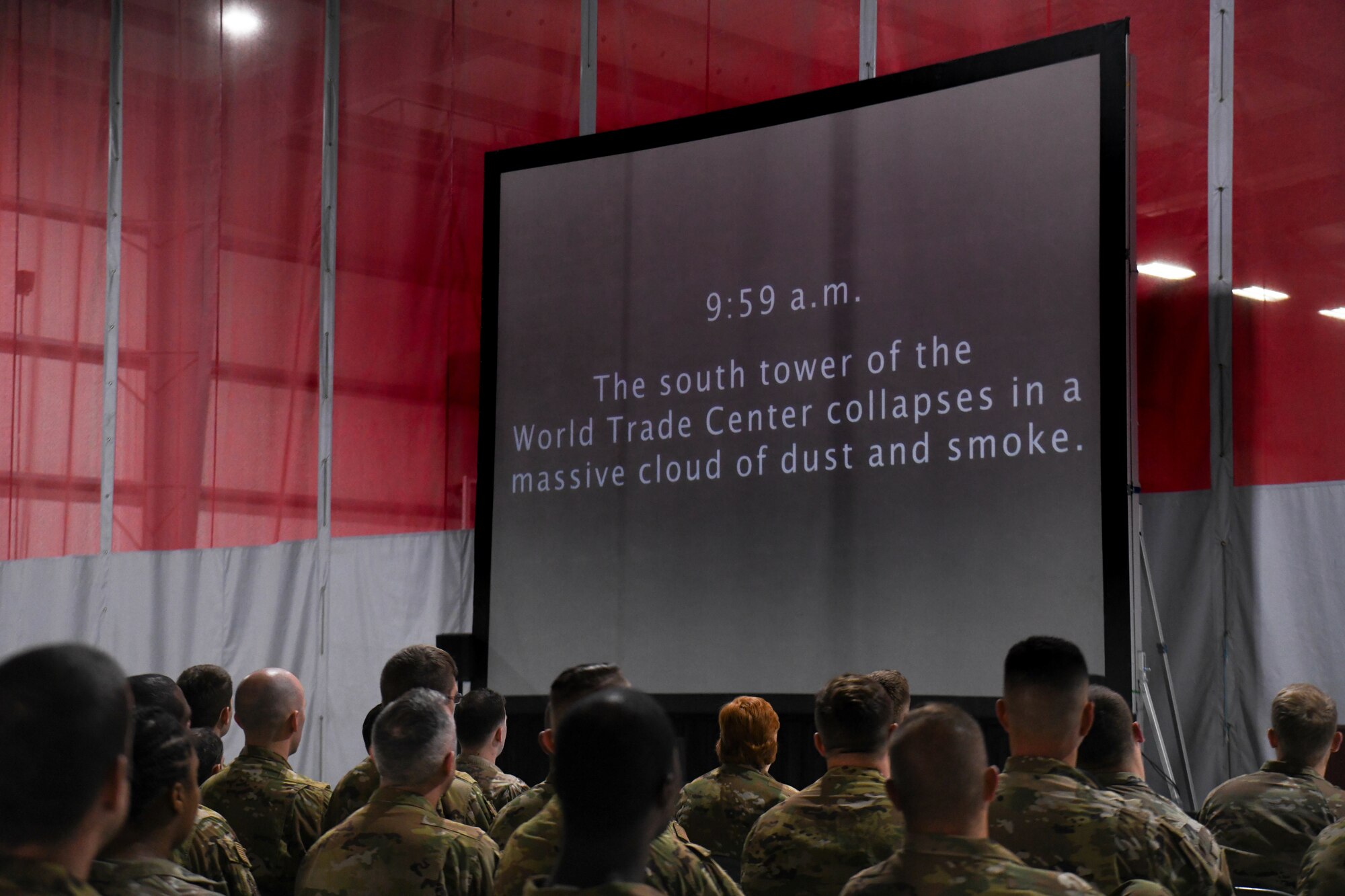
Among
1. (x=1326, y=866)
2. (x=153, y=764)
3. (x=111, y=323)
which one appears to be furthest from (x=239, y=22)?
(x=1326, y=866)

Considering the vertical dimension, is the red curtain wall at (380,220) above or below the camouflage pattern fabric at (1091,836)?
above

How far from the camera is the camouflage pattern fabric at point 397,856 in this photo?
8.84ft

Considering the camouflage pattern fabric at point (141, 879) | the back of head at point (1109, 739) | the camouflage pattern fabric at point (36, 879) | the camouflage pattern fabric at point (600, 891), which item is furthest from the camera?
the back of head at point (1109, 739)

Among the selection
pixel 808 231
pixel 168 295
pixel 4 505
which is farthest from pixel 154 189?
pixel 808 231

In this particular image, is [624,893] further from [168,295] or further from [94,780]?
[168,295]

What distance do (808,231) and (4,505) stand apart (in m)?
6.66

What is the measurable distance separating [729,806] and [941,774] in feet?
6.42

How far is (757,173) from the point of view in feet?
21.5

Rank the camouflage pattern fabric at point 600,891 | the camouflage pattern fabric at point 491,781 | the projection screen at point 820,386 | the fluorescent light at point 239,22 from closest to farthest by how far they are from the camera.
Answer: the camouflage pattern fabric at point 600,891 < the camouflage pattern fabric at point 491,781 < the projection screen at point 820,386 < the fluorescent light at point 239,22

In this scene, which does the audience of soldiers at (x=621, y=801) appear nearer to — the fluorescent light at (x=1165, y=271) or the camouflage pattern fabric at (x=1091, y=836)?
the camouflage pattern fabric at (x=1091, y=836)

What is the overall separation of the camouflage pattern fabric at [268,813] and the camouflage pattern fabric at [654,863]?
120cm

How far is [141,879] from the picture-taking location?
6.84ft

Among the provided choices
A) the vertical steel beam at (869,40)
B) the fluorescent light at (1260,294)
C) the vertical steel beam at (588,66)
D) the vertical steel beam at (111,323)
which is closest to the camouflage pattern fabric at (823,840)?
the fluorescent light at (1260,294)

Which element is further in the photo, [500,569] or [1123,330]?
[500,569]
